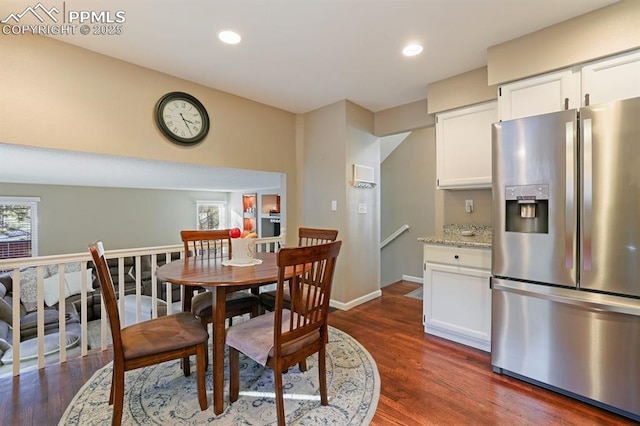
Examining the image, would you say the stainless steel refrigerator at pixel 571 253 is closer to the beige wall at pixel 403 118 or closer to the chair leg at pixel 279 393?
the beige wall at pixel 403 118

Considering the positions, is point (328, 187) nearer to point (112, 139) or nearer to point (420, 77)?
point (420, 77)

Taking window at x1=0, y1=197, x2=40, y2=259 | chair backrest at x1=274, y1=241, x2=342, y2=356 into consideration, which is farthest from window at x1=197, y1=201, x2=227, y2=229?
chair backrest at x1=274, y1=241, x2=342, y2=356

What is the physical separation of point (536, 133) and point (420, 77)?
52.0 inches

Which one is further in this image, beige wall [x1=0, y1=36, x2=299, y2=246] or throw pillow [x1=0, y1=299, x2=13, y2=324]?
throw pillow [x1=0, y1=299, x2=13, y2=324]

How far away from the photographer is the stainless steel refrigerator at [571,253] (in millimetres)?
1564

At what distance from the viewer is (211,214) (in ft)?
25.1

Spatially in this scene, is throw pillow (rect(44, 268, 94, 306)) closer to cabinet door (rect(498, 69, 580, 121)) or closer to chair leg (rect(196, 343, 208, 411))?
chair leg (rect(196, 343, 208, 411))

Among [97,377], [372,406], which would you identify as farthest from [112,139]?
[372,406]

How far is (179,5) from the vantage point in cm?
178

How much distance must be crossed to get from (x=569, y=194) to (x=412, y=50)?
5.14 ft

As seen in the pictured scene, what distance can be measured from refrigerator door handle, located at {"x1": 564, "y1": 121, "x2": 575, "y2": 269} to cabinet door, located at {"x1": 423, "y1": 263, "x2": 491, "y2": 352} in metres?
0.64

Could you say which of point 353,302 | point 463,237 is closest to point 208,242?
point 353,302

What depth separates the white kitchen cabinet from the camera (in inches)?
92.0

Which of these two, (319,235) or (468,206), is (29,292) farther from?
(468,206)
